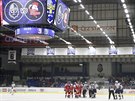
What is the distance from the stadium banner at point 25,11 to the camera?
62.7 feet

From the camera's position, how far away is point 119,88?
2684cm

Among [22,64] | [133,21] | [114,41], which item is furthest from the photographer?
[22,64]

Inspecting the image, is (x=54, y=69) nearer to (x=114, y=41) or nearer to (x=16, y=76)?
(x=16, y=76)

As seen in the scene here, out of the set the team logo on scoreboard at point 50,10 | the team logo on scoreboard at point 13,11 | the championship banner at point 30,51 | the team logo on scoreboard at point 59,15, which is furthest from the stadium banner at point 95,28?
the team logo on scoreboard at point 13,11

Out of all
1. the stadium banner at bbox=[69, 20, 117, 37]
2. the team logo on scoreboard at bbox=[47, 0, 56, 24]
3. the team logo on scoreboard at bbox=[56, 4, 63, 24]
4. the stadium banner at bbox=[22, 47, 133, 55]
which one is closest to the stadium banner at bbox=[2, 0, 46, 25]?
the team logo on scoreboard at bbox=[47, 0, 56, 24]

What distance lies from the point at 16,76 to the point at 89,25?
39.4 feet

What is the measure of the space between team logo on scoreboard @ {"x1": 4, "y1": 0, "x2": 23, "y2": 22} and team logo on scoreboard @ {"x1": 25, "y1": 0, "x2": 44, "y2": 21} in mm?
451

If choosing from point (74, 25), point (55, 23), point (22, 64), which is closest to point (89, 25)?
point (74, 25)

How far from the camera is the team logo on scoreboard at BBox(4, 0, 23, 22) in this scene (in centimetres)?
1944

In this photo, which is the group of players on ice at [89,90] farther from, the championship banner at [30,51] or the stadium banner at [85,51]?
the championship banner at [30,51]

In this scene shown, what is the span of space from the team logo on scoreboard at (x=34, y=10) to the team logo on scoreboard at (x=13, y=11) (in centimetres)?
45

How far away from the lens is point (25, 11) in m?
19.3

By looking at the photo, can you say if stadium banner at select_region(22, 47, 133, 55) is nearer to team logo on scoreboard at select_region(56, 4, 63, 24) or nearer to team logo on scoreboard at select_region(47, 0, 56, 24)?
team logo on scoreboard at select_region(56, 4, 63, 24)

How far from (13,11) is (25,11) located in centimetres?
76
